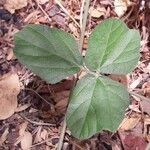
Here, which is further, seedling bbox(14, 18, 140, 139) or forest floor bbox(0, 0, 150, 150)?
forest floor bbox(0, 0, 150, 150)

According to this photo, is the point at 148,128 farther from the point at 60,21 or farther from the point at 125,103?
the point at 60,21

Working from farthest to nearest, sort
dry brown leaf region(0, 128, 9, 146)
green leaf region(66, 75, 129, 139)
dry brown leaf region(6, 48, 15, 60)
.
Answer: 1. dry brown leaf region(6, 48, 15, 60)
2. dry brown leaf region(0, 128, 9, 146)
3. green leaf region(66, 75, 129, 139)

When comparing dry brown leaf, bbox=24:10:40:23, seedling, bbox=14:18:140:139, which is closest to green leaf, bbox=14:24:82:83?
seedling, bbox=14:18:140:139

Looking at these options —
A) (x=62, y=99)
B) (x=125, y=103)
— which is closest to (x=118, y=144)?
(x=62, y=99)

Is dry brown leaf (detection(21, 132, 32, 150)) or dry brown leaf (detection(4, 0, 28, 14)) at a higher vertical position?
dry brown leaf (detection(4, 0, 28, 14))

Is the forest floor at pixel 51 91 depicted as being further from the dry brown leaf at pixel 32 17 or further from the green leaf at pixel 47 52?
the green leaf at pixel 47 52

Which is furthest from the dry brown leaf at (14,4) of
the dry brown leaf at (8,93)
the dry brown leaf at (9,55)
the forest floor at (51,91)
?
the dry brown leaf at (8,93)

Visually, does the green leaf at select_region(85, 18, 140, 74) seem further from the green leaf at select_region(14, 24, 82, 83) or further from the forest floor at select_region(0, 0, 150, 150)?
the forest floor at select_region(0, 0, 150, 150)
